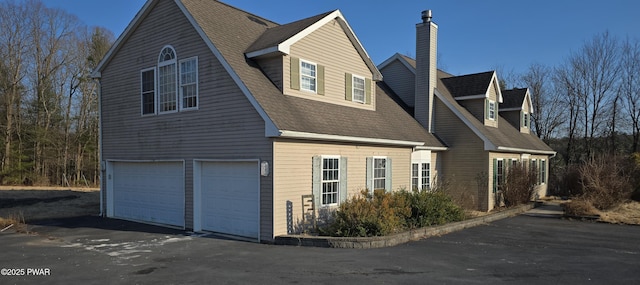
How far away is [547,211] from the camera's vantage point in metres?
18.1

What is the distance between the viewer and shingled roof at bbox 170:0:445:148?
1091 cm

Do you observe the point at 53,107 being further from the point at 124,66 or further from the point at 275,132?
the point at 275,132

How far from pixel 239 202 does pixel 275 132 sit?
2.57 meters

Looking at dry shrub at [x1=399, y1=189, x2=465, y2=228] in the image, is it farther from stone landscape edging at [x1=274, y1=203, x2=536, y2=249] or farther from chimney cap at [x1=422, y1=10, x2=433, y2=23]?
chimney cap at [x1=422, y1=10, x2=433, y2=23]

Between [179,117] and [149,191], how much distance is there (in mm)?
3073

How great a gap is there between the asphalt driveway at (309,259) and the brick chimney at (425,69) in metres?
7.97

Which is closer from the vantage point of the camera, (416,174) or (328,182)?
(328,182)

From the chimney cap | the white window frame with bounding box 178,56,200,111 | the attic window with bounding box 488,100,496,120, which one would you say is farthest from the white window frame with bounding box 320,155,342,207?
the attic window with bounding box 488,100,496,120

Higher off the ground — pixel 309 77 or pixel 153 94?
pixel 309 77

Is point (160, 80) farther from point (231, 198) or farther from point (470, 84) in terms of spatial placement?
point (470, 84)

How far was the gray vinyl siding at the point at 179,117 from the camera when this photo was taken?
10898 millimetres

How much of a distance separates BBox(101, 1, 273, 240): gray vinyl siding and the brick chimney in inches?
422

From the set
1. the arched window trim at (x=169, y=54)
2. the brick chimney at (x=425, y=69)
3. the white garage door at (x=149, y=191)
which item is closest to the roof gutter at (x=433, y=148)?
the brick chimney at (x=425, y=69)

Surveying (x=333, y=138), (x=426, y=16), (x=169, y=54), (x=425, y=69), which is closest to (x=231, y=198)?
(x=333, y=138)
